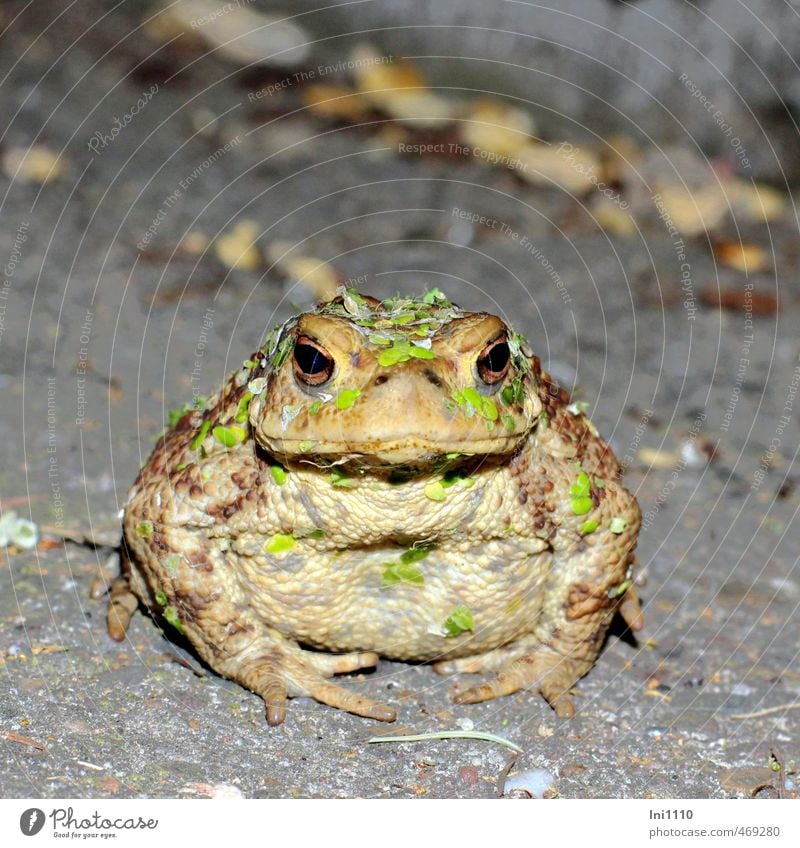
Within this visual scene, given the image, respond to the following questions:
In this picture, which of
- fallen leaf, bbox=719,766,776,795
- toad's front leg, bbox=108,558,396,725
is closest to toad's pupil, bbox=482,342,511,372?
toad's front leg, bbox=108,558,396,725

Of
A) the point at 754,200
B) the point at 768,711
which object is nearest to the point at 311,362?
the point at 768,711

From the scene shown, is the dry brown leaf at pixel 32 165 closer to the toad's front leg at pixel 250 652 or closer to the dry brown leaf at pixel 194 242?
the dry brown leaf at pixel 194 242

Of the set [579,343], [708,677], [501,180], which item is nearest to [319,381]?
[708,677]

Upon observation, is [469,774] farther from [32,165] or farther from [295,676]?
[32,165]

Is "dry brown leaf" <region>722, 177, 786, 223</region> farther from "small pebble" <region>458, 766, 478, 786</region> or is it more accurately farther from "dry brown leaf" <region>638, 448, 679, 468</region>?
"small pebble" <region>458, 766, 478, 786</region>

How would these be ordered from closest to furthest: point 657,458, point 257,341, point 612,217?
1. point 657,458
2. point 257,341
3. point 612,217

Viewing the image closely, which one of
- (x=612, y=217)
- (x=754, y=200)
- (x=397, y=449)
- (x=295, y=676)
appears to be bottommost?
(x=295, y=676)
